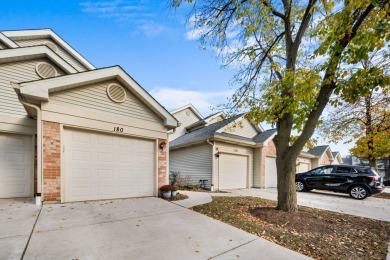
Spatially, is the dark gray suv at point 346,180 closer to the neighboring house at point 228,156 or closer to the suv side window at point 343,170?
the suv side window at point 343,170

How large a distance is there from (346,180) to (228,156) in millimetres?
6031

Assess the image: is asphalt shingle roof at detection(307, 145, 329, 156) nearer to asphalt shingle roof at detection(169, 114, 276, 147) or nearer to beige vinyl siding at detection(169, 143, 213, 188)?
asphalt shingle roof at detection(169, 114, 276, 147)

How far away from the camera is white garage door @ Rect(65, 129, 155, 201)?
6207 mm

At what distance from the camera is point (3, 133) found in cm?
697

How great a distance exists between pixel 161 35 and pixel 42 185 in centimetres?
644

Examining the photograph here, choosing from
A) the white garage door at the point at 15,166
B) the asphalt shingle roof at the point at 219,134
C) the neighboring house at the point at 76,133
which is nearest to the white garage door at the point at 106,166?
the neighboring house at the point at 76,133

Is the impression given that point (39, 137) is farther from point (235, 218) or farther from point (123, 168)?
point (235, 218)

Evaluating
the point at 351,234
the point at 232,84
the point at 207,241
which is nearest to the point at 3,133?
the point at 207,241

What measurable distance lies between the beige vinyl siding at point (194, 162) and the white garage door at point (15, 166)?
7.84 meters

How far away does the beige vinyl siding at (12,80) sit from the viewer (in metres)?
7.42

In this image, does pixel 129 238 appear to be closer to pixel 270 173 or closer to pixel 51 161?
pixel 51 161

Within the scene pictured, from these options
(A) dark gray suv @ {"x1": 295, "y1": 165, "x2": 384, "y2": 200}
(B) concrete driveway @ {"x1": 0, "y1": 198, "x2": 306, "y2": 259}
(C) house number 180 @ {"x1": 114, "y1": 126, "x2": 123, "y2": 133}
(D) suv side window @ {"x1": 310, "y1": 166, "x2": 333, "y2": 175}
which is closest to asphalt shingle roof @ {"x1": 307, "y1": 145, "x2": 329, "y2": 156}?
(D) suv side window @ {"x1": 310, "y1": 166, "x2": 333, "y2": 175}

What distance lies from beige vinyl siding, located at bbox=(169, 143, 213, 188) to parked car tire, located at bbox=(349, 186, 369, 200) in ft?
23.3

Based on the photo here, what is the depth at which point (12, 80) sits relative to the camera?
25.4 ft
